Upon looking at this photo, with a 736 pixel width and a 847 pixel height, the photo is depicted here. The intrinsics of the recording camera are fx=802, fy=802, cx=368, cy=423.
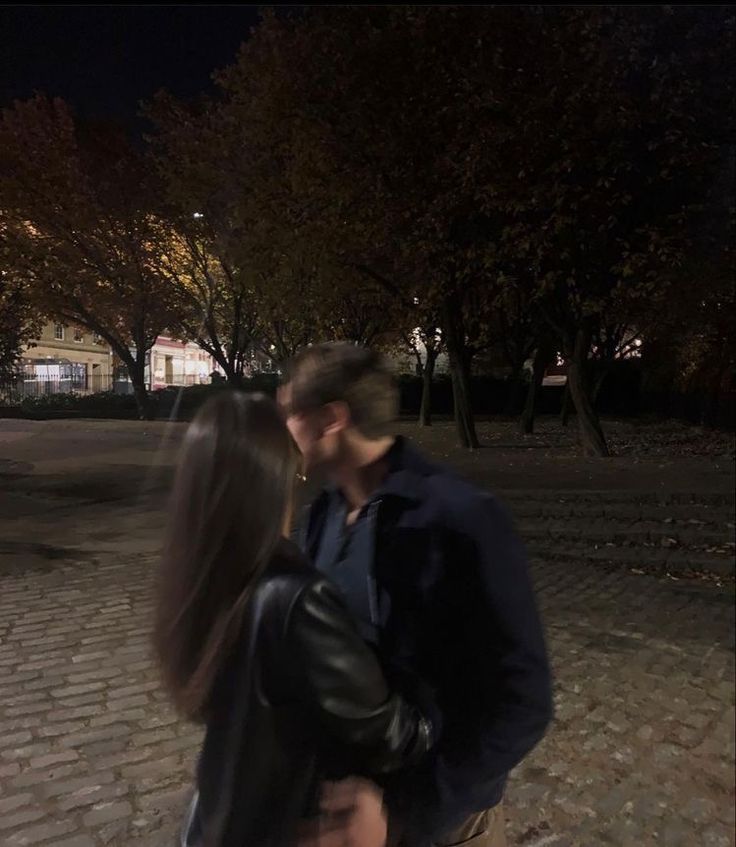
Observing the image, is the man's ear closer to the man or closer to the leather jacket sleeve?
the man

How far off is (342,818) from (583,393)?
51.4 feet

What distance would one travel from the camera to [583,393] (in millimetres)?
16250

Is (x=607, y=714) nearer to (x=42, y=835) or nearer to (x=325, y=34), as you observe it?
(x=42, y=835)

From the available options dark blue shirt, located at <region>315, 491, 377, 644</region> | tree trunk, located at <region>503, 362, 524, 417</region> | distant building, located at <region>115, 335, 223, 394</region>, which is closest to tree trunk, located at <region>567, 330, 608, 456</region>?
tree trunk, located at <region>503, 362, 524, 417</region>

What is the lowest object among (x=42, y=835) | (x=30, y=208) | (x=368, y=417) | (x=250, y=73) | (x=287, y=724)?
(x=42, y=835)

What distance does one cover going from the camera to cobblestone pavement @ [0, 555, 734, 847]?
11.0 ft

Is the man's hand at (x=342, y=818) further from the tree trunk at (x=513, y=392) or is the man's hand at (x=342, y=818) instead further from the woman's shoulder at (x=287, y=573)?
the tree trunk at (x=513, y=392)

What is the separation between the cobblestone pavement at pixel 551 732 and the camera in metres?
3.35

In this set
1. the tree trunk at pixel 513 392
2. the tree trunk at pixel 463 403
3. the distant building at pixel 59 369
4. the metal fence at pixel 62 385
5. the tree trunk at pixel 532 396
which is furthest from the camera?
the distant building at pixel 59 369

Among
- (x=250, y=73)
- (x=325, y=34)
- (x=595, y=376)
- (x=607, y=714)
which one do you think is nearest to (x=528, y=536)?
(x=607, y=714)

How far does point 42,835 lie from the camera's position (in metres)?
3.23

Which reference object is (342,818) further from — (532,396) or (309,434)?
(532,396)

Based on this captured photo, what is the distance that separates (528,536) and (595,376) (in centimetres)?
1968

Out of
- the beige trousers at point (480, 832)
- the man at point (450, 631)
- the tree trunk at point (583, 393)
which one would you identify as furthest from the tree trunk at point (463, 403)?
the man at point (450, 631)
